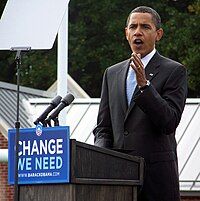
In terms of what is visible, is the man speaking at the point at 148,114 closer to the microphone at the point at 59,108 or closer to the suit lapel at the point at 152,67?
the suit lapel at the point at 152,67

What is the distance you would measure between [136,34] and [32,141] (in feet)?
3.34

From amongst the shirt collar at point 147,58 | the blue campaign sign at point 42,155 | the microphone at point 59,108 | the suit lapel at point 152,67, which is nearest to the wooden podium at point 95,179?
the blue campaign sign at point 42,155

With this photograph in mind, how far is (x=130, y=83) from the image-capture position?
6.68m

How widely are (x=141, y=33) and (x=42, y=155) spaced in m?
1.10

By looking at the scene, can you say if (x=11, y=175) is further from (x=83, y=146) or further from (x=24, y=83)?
(x=24, y=83)

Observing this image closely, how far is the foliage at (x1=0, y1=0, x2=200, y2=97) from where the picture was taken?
124ft

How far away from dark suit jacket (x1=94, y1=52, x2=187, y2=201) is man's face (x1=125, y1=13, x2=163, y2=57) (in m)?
0.14

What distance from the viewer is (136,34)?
6.52 m

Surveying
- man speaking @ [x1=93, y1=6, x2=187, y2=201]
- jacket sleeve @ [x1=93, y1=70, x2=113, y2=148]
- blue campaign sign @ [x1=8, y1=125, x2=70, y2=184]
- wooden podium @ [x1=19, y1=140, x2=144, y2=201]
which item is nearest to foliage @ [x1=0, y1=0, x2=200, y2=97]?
jacket sleeve @ [x1=93, y1=70, x2=113, y2=148]

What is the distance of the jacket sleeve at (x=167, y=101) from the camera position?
624 centimetres

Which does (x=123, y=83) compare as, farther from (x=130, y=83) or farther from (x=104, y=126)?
(x=104, y=126)

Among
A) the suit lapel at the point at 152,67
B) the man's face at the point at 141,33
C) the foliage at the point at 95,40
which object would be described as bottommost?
the suit lapel at the point at 152,67

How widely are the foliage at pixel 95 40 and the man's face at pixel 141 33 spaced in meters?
30.6

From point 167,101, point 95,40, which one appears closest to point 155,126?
point 167,101
